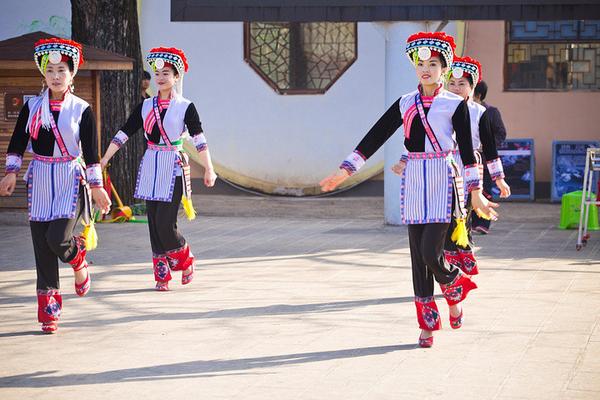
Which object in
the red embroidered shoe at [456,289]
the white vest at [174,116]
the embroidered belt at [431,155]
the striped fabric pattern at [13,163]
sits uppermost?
the white vest at [174,116]

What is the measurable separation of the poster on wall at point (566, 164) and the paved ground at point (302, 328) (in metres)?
4.51

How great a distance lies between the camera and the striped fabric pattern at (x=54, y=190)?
8.34m

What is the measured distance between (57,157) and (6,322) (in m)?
1.28

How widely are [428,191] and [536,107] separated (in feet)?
35.6

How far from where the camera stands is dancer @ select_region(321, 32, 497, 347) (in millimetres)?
7746

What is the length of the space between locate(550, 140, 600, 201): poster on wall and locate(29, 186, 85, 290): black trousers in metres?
10.8

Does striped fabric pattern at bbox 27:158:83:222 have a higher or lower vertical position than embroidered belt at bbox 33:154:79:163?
lower

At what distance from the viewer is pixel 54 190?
8.34m

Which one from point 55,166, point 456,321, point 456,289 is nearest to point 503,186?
point 456,289

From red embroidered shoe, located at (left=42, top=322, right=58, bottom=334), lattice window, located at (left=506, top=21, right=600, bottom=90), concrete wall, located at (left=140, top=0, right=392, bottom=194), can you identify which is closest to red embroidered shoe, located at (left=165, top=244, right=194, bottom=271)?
red embroidered shoe, located at (left=42, top=322, right=58, bottom=334)

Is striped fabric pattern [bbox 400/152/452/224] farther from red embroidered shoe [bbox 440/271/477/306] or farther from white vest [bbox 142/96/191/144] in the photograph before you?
white vest [bbox 142/96/191/144]

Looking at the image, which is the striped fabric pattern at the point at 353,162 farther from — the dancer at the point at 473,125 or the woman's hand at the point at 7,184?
the woman's hand at the point at 7,184

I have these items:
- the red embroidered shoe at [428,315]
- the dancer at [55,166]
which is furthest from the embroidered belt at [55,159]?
the red embroidered shoe at [428,315]

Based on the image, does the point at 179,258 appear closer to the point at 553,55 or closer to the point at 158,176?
the point at 158,176
